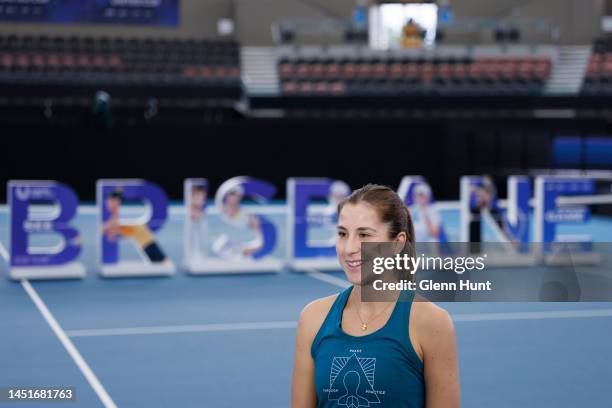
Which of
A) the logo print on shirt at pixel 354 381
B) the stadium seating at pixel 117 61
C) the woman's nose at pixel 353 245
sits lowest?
the logo print on shirt at pixel 354 381

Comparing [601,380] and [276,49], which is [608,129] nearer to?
[276,49]

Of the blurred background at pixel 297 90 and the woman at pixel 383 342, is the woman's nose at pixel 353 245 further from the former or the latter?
the blurred background at pixel 297 90

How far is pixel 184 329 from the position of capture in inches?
341

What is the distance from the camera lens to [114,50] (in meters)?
30.8

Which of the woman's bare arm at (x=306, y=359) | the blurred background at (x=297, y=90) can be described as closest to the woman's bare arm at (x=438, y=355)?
the woman's bare arm at (x=306, y=359)

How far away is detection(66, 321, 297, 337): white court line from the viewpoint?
8.37 meters

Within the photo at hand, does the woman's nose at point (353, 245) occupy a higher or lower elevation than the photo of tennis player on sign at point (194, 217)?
higher

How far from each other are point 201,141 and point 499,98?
9.20 m

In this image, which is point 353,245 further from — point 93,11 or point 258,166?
point 93,11

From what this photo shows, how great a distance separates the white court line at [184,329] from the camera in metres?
8.37

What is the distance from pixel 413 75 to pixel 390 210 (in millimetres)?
28454

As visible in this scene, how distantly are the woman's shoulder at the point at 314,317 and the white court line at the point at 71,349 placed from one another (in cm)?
342

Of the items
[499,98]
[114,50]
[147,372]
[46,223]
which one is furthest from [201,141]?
[147,372]

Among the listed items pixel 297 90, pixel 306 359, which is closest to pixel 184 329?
pixel 306 359
